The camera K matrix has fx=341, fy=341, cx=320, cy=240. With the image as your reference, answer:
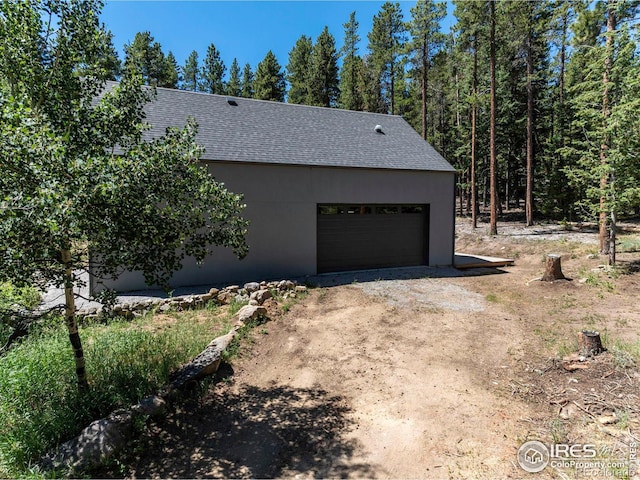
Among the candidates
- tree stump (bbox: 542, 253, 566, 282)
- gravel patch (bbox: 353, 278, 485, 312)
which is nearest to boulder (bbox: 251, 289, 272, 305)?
gravel patch (bbox: 353, 278, 485, 312)

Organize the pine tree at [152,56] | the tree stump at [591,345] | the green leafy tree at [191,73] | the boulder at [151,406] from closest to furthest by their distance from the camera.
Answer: the boulder at [151,406]
the tree stump at [591,345]
the pine tree at [152,56]
the green leafy tree at [191,73]

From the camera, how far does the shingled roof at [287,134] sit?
33.2ft

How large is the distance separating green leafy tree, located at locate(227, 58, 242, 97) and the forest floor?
33.1 metres

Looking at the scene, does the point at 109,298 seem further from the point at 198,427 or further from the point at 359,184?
the point at 359,184

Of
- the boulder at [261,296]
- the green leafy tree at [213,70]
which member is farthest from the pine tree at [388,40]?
the boulder at [261,296]

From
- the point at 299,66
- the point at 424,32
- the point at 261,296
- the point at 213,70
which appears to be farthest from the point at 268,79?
the point at 261,296

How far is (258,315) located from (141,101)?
13.9 ft

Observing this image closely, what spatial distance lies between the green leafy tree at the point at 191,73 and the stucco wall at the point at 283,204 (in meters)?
32.0

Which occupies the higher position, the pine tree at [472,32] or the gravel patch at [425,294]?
the pine tree at [472,32]

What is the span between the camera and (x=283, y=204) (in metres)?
10.2

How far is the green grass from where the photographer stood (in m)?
3.23

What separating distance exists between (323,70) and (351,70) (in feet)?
8.82

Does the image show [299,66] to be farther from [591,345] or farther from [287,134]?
[591,345]

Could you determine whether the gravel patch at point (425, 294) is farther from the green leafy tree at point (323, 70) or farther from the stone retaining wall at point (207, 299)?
the green leafy tree at point (323, 70)
